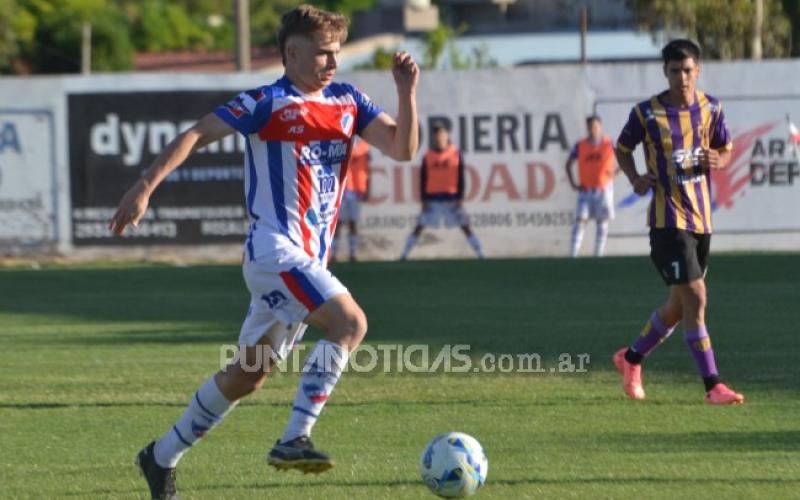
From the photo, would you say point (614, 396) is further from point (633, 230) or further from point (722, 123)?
point (633, 230)

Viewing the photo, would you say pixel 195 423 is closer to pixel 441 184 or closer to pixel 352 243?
pixel 441 184

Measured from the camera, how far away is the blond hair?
259 inches

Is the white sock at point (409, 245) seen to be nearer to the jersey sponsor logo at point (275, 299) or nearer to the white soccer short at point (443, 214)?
the white soccer short at point (443, 214)

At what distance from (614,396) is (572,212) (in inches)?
560

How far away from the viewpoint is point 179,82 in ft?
78.4

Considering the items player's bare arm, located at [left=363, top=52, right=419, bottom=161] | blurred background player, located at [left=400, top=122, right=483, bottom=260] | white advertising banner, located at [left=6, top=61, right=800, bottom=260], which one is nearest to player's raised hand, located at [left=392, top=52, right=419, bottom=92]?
player's bare arm, located at [left=363, top=52, right=419, bottom=161]

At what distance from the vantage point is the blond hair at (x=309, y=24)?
21.6ft

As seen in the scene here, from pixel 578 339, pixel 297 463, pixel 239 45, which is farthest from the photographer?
pixel 239 45

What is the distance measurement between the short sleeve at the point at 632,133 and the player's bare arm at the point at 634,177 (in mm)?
39

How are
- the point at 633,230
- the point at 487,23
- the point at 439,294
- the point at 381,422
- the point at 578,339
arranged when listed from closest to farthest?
the point at 381,422 → the point at 578,339 → the point at 439,294 → the point at 633,230 → the point at 487,23

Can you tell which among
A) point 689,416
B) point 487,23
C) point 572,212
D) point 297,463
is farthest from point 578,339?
point 487,23

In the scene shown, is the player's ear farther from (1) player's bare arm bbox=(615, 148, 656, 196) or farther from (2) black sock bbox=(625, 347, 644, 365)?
(2) black sock bbox=(625, 347, 644, 365)

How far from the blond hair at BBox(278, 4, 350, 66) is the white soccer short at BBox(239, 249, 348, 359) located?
89 centimetres

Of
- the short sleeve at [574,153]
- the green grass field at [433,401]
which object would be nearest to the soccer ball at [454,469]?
the green grass field at [433,401]
